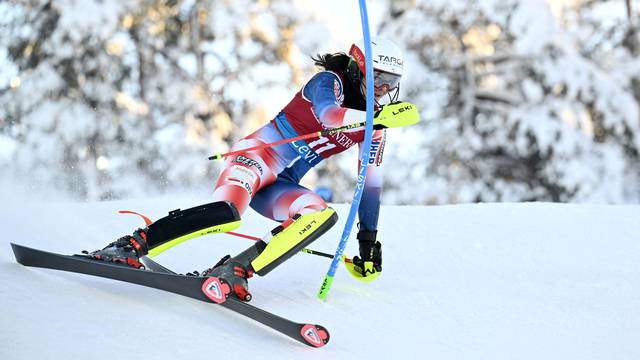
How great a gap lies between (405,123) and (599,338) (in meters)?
1.14

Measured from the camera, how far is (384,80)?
11.7ft

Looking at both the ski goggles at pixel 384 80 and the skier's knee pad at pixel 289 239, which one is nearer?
the skier's knee pad at pixel 289 239

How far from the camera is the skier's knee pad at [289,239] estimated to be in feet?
10.7

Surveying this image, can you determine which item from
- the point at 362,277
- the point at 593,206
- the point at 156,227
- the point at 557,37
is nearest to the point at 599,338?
the point at 362,277

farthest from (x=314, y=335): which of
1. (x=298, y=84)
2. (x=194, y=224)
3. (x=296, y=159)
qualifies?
(x=298, y=84)

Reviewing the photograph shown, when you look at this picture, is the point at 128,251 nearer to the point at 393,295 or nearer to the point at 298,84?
the point at 393,295

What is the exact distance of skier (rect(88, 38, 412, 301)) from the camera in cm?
327

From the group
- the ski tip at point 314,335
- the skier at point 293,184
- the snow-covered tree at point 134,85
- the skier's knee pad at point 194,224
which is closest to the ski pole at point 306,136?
the skier at point 293,184

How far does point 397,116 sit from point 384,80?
1.34 feet

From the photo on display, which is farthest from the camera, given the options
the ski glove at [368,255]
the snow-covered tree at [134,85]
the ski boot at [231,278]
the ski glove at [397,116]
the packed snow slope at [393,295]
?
the snow-covered tree at [134,85]

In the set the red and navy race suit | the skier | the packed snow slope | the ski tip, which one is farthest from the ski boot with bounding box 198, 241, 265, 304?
the ski tip

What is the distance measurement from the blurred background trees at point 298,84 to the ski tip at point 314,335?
36.6 feet

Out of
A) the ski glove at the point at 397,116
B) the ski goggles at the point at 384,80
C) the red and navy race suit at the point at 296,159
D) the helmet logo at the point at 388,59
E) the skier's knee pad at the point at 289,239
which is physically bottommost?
the skier's knee pad at the point at 289,239

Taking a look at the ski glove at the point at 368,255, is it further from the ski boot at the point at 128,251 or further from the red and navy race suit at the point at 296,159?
the ski boot at the point at 128,251
